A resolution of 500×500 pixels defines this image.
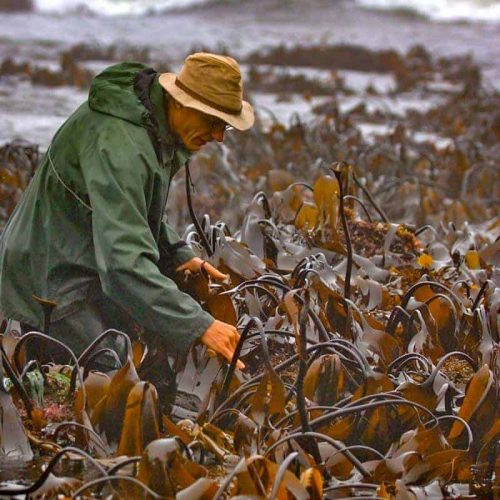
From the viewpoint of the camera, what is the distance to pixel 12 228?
12.2 feet

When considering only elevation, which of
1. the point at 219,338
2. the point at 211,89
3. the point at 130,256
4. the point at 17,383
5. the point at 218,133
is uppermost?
the point at 211,89

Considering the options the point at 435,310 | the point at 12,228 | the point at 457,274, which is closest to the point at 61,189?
Result: the point at 12,228

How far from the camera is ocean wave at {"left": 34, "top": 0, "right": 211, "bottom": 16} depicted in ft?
66.6

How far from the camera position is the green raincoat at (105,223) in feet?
10.9

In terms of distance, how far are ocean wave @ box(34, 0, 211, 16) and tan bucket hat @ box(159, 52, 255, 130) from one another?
16.7 meters

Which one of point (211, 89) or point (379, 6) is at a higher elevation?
point (211, 89)

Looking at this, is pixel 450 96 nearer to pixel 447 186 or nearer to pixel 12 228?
pixel 447 186

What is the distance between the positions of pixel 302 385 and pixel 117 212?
2.18ft

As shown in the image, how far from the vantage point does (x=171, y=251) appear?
154 inches

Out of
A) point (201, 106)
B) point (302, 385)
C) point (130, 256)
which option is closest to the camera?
point (302, 385)

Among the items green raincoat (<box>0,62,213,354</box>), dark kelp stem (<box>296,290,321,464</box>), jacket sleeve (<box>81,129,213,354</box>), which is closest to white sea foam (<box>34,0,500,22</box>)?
green raincoat (<box>0,62,213,354</box>)

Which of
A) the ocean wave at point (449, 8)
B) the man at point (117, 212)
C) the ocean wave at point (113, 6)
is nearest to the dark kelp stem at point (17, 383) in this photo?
the man at point (117, 212)

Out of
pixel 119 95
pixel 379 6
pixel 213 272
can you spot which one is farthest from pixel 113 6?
pixel 119 95

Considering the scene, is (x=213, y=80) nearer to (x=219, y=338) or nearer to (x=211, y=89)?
(x=211, y=89)
